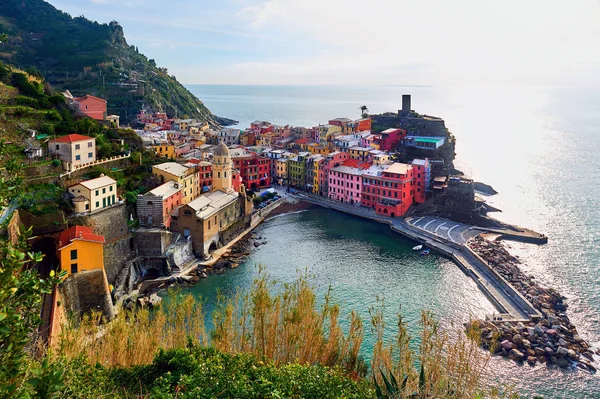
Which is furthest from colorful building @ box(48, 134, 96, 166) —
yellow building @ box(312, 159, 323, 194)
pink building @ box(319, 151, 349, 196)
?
pink building @ box(319, 151, 349, 196)

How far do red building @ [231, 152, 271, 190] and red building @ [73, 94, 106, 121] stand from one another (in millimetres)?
13419

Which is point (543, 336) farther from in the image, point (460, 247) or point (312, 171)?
point (312, 171)

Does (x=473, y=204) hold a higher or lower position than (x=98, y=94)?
lower

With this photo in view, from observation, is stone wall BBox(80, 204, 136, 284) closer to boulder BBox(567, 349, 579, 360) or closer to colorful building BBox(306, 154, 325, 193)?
colorful building BBox(306, 154, 325, 193)

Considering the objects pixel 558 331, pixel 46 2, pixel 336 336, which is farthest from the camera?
pixel 46 2

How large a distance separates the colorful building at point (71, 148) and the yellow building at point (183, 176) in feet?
16.4

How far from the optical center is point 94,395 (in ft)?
30.9

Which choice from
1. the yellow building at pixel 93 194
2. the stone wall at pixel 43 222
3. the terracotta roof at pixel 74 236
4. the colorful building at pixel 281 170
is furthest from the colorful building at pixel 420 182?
the stone wall at pixel 43 222

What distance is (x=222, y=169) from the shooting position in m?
36.6

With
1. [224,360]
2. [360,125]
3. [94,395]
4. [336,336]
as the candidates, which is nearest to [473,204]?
[360,125]

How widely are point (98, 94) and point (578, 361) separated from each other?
2792 inches

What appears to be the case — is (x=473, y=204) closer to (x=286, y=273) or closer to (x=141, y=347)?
(x=286, y=273)

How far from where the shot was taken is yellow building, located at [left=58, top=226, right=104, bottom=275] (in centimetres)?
2073

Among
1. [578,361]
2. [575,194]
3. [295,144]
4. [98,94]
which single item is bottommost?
[578,361]
